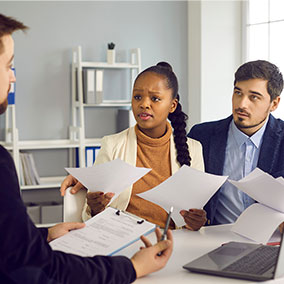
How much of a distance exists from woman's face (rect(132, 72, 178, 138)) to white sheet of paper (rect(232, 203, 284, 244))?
A: 491 mm

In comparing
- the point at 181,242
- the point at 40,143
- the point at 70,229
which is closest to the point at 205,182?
the point at 181,242

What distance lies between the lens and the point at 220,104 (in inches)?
170

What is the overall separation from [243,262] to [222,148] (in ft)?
2.76

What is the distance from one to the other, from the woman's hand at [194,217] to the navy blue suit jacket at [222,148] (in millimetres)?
223

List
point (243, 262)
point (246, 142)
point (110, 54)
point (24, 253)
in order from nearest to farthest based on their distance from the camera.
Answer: point (24, 253) < point (243, 262) < point (246, 142) < point (110, 54)

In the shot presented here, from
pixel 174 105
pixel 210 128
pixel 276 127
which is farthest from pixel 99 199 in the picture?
pixel 276 127

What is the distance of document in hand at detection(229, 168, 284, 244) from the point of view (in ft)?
4.85

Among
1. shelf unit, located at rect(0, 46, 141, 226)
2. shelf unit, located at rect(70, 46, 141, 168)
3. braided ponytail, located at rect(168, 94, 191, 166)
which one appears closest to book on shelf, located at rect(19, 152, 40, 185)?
shelf unit, located at rect(0, 46, 141, 226)

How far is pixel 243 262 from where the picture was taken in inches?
50.5

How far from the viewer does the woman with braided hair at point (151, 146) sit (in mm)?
1838

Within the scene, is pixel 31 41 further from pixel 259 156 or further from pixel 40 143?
pixel 259 156

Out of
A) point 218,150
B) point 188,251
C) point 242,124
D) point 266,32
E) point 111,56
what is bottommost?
point 188,251

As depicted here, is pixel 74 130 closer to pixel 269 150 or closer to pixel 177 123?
pixel 177 123

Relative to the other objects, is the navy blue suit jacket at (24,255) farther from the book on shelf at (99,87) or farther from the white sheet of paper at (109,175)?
the book on shelf at (99,87)
